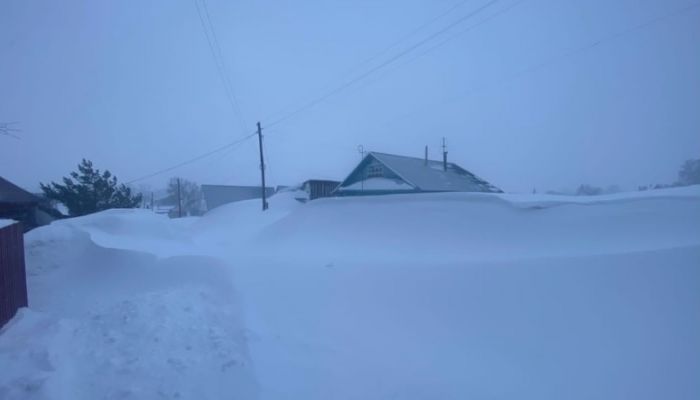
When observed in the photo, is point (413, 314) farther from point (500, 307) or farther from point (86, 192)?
point (86, 192)

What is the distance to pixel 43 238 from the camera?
8203mm

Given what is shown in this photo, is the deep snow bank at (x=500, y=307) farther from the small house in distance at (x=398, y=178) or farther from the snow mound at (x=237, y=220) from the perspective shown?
the small house in distance at (x=398, y=178)

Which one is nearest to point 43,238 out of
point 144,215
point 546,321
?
point 144,215

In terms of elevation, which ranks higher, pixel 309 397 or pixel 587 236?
pixel 587 236

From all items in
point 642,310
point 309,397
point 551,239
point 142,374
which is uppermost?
point 551,239

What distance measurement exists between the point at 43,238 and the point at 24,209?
13.8 m

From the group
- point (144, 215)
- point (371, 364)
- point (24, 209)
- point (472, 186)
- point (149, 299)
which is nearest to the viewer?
point (371, 364)

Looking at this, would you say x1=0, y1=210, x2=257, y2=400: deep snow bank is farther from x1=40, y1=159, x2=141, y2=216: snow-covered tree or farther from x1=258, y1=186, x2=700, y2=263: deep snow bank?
x1=40, y1=159, x2=141, y2=216: snow-covered tree

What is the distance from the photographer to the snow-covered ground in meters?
3.41

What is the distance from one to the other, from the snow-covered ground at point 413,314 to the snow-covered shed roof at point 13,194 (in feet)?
45.2

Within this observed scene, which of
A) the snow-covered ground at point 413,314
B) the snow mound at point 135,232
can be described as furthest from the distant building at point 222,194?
the snow-covered ground at point 413,314

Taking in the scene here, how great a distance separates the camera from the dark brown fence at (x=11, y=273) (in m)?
5.36

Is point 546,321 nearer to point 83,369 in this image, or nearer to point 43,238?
point 83,369

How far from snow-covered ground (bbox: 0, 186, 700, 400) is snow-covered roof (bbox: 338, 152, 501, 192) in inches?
413
